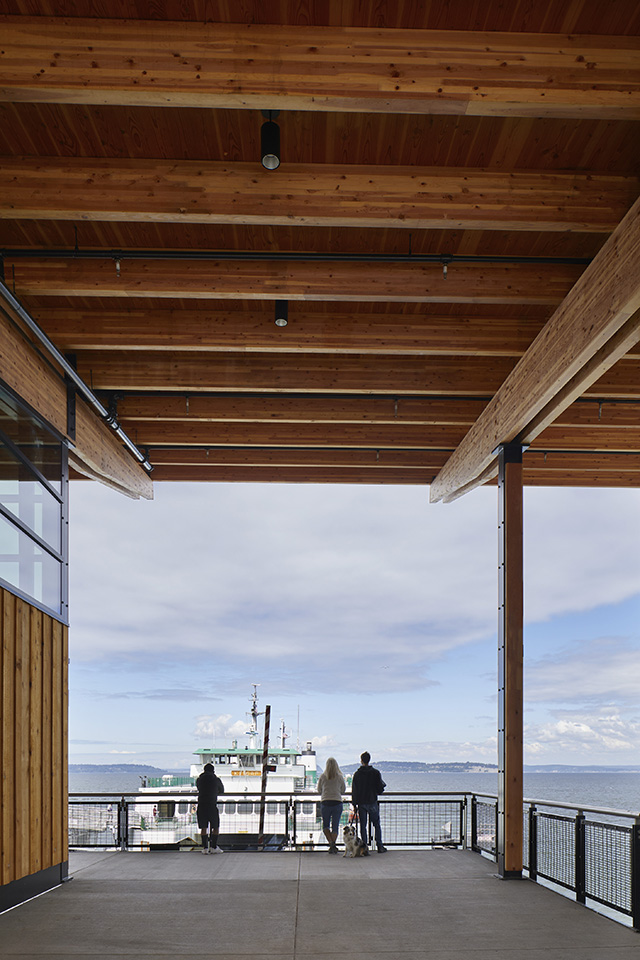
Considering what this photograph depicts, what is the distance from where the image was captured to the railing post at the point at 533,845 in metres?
9.09

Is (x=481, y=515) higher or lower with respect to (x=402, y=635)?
higher

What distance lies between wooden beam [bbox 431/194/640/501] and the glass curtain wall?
4885mm

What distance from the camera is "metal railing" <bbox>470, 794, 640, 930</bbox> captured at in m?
7.03

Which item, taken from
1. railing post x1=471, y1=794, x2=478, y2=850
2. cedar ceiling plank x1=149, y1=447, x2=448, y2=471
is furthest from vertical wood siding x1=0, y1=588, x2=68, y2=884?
railing post x1=471, y1=794, x2=478, y2=850

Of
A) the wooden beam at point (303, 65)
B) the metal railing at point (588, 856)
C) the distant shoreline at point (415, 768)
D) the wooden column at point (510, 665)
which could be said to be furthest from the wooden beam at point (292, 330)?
the distant shoreline at point (415, 768)

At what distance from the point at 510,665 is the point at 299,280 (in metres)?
4.79

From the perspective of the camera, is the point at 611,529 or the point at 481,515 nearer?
the point at 611,529

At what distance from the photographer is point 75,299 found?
8.59 metres

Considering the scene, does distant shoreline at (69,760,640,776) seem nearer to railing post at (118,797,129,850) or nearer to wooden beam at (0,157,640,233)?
railing post at (118,797,129,850)

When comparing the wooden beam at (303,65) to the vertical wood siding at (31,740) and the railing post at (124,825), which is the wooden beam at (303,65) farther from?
the railing post at (124,825)

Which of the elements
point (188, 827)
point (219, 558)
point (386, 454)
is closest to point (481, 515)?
point (219, 558)

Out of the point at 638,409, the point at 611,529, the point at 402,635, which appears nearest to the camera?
the point at 638,409

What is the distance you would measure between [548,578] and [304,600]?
85.0ft

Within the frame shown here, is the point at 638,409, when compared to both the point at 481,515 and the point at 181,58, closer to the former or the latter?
the point at 181,58
